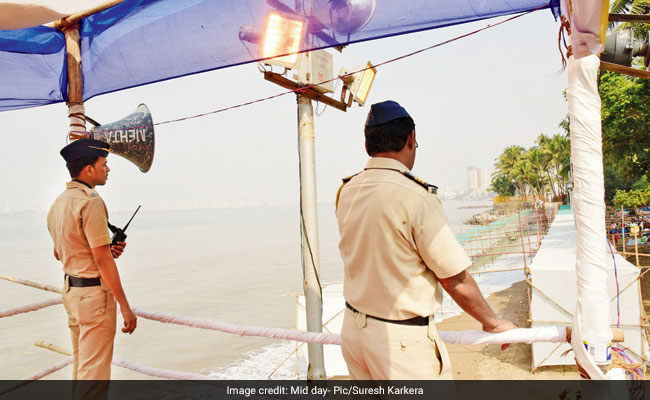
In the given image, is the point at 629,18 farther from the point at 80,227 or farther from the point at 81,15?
the point at 81,15

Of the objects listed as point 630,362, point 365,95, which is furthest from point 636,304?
point 630,362

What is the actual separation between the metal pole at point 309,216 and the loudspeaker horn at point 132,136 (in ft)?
7.22

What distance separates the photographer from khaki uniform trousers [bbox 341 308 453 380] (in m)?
1.47

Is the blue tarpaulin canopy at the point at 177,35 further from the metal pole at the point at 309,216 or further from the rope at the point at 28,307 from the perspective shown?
the metal pole at the point at 309,216

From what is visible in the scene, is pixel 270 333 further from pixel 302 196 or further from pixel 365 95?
pixel 365 95

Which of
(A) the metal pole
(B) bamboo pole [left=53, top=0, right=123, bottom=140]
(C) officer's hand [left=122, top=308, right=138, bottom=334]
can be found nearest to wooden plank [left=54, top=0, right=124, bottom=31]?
(B) bamboo pole [left=53, top=0, right=123, bottom=140]

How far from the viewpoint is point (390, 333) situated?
58.8 inches

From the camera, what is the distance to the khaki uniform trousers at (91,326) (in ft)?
8.50

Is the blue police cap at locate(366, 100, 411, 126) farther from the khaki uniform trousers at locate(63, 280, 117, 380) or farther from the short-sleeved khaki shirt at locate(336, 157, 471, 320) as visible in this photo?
the khaki uniform trousers at locate(63, 280, 117, 380)

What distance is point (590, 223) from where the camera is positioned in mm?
1819

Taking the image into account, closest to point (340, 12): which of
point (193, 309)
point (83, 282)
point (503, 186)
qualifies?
point (83, 282)

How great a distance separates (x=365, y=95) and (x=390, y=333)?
15.1 feet

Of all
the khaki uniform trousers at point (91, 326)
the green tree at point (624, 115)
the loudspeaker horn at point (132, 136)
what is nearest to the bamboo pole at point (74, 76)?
the loudspeaker horn at point (132, 136)

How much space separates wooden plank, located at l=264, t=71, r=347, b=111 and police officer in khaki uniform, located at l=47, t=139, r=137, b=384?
2.27m
